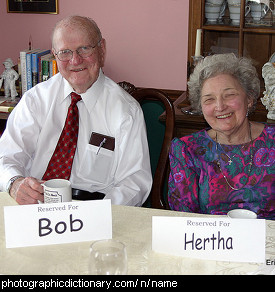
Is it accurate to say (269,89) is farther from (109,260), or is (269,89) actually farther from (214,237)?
(109,260)

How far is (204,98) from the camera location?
207cm

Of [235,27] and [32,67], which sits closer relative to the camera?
[235,27]

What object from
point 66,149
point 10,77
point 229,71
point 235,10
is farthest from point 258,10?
point 10,77

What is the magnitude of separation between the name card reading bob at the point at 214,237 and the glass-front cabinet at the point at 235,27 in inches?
59.7

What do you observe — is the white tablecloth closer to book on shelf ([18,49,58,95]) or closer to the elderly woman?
the elderly woman

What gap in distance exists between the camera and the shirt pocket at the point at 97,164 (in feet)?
7.70

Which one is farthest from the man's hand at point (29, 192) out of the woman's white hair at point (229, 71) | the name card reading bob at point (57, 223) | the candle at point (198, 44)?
the candle at point (198, 44)

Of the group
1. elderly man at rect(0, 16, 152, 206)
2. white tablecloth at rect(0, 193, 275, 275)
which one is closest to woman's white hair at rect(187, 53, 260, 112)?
elderly man at rect(0, 16, 152, 206)

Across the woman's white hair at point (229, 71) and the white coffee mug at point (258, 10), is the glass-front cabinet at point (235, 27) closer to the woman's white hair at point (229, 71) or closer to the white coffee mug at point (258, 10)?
the white coffee mug at point (258, 10)

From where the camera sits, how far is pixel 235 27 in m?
2.70

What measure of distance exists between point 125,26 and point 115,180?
4.17 ft

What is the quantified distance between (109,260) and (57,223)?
0.33 m

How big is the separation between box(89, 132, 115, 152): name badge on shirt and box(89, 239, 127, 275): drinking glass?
3.72 feet
